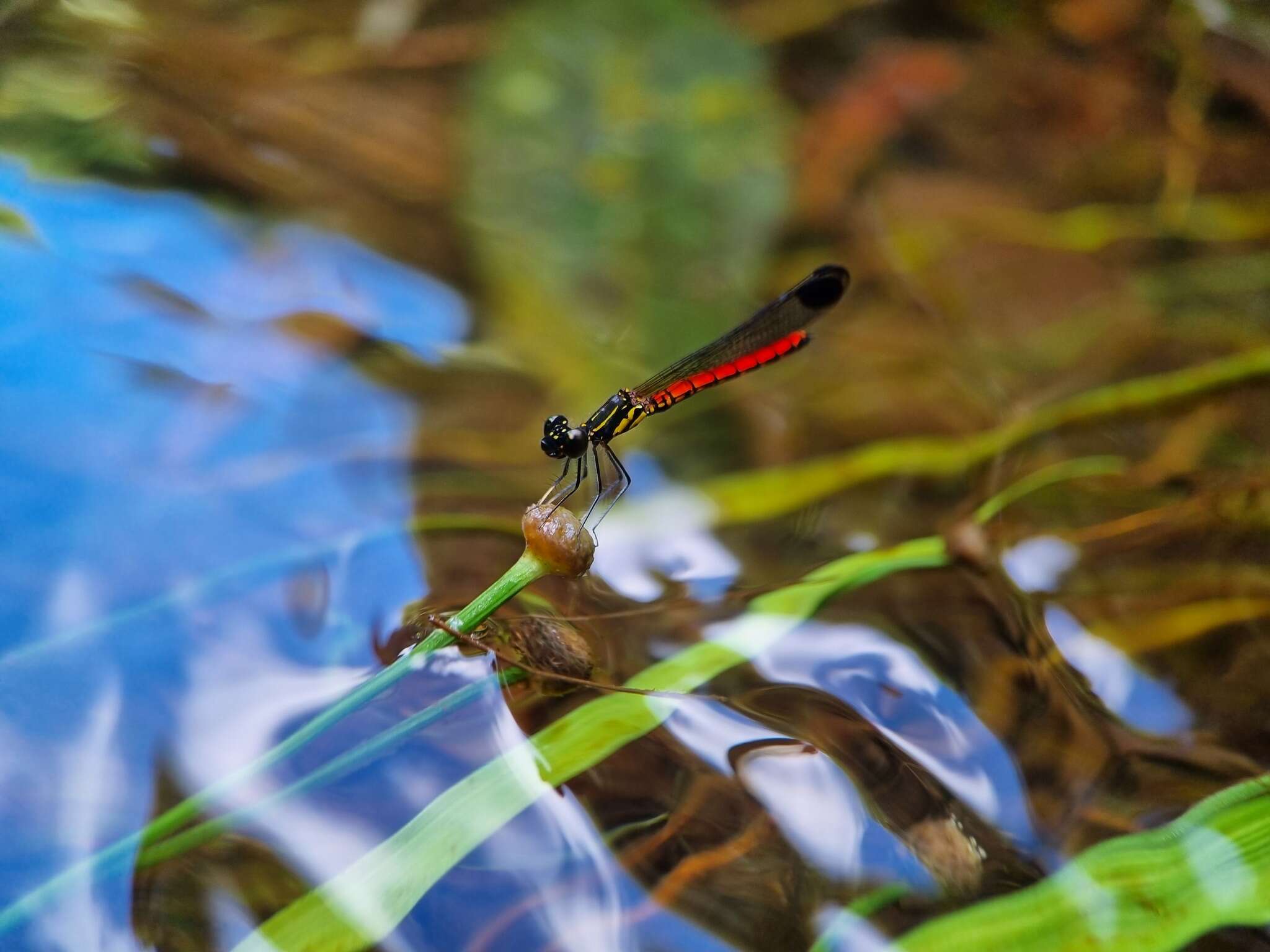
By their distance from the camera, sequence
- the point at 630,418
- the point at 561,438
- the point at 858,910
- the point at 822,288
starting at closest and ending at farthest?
the point at 858,910 < the point at 561,438 < the point at 630,418 < the point at 822,288

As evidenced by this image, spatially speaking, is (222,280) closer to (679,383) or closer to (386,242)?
(386,242)

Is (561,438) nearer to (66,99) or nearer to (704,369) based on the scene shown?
(704,369)

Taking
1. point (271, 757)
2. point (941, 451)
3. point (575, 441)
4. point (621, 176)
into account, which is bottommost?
point (271, 757)

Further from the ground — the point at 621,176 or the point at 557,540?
the point at 621,176

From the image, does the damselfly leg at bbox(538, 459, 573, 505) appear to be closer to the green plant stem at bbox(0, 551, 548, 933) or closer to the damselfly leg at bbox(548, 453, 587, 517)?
the damselfly leg at bbox(548, 453, 587, 517)

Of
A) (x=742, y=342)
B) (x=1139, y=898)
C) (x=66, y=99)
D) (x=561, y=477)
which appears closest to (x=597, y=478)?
(x=561, y=477)

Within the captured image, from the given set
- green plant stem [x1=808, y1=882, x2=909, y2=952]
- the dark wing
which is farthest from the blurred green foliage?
green plant stem [x1=808, y1=882, x2=909, y2=952]

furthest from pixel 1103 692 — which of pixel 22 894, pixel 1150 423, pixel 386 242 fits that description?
pixel 386 242

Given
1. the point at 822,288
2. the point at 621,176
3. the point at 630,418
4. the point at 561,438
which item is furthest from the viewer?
the point at 621,176
